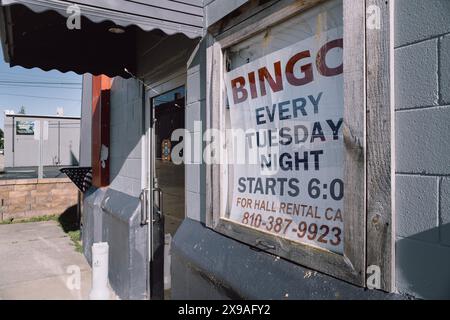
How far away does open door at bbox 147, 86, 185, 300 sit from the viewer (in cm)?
399

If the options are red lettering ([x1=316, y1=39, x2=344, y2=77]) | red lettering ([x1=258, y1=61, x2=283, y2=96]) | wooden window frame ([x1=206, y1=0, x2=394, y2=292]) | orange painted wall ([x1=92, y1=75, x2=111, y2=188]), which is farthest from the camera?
orange painted wall ([x1=92, y1=75, x2=111, y2=188])

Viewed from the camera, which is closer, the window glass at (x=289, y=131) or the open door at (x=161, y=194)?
the window glass at (x=289, y=131)

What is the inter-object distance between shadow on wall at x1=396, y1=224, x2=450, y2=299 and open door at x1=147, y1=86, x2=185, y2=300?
274cm

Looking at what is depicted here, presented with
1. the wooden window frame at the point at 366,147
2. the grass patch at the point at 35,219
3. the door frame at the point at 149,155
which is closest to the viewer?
the wooden window frame at the point at 366,147

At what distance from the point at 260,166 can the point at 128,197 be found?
279cm

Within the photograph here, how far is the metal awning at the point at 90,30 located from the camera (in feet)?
7.86

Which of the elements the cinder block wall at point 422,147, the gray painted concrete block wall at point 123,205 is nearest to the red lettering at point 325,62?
the cinder block wall at point 422,147

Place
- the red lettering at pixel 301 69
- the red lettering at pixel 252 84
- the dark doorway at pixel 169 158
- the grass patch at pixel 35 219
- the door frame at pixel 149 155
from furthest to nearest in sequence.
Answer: the grass patch at pixel 35 219, the door frame at pixel 149 155, the dark doorway at pixel 169 158, the red lettering at pixel 252 84, the red lettering at pixel 301 69

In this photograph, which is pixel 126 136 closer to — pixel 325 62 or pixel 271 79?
pixel 271 79

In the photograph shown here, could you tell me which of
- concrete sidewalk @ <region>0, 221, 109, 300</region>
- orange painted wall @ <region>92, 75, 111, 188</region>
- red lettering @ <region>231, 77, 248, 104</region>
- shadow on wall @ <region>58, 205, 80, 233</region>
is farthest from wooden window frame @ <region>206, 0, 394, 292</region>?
shadow on wall @ <region>58, 205, 80, 233</region>

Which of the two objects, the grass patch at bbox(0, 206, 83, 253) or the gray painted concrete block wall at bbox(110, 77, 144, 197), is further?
the grass patch at bbox(0, 206, 83, 253)

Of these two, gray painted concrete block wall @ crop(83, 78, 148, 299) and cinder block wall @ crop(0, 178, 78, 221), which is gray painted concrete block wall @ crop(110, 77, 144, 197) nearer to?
gray painted concrete block wall @ crop(83, 78, 148, 299)

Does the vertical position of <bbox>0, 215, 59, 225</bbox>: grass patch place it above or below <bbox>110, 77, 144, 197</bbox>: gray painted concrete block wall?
below

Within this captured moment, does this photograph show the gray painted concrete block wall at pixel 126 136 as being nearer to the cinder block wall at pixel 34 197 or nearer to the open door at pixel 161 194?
the open door at pixel 161 194
